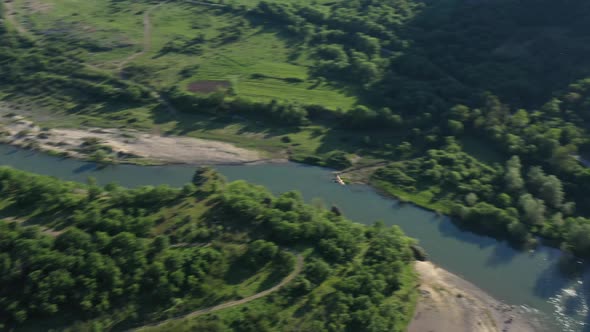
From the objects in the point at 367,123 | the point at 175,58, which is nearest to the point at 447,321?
the point at 367,123

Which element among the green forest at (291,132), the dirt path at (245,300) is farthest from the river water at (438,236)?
the dirt path at (245,300)

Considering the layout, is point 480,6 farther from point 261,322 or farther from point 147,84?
point 261,322

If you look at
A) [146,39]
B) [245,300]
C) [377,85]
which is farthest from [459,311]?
[146,39]

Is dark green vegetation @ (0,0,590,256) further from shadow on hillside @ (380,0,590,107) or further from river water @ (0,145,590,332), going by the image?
river water @ (0,145,590,332)

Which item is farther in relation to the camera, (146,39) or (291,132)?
(146,39)

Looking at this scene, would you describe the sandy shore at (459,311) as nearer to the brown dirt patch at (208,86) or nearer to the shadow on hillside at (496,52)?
the shadow on hillside at (496,52)

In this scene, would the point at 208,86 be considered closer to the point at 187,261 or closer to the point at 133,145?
the point at 133,145

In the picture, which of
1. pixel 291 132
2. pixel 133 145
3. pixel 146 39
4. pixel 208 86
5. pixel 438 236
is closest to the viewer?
pixel 438 236

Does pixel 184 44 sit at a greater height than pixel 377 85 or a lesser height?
lesser
